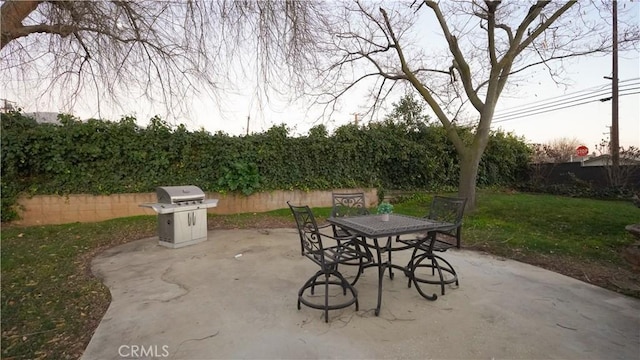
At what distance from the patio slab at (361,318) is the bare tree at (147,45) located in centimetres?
180

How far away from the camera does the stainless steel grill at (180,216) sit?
172 inches

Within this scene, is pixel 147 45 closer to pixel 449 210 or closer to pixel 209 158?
pixel 449 210

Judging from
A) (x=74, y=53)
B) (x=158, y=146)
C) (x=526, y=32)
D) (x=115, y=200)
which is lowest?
(x=115, y=200)

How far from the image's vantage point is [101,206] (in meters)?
6.16

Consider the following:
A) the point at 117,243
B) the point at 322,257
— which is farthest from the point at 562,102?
the point at 117,243

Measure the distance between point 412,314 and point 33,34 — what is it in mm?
4171

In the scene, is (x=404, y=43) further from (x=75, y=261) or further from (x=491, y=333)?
(x=75, y=261)

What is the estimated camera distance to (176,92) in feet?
10.2

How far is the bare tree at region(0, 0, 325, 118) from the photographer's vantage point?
255 centimetres

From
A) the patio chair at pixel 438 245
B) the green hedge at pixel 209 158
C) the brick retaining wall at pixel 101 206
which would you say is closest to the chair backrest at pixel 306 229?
the patio chair at pixel 438 245

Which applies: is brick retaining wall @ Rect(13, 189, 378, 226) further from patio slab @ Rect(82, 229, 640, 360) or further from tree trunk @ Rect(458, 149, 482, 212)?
tree trunk @ Rect(458, 149, 482, 212)

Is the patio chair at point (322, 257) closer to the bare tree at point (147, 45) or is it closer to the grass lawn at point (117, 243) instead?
the bare tree at point (147, 45)

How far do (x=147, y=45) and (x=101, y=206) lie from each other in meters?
4.53

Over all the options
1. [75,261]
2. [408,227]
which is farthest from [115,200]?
[408,227]
